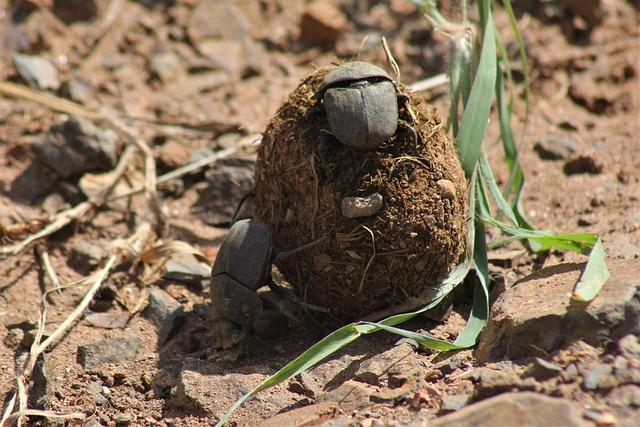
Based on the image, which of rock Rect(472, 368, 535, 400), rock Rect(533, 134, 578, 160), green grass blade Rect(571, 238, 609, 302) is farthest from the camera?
rock Rect(533, 134, 578, 160)

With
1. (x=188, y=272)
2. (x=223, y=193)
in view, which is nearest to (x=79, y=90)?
(x=223, y=193)

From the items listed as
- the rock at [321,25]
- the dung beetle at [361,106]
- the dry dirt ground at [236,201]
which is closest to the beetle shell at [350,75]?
the dung beetle at [361,106]

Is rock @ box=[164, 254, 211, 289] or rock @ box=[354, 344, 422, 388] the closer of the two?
rock @ box=[354, 344, 422, 388]

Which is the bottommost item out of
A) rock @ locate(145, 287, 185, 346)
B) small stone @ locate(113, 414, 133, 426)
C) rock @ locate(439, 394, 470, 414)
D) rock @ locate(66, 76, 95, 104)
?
small stone @ locate(113, 414, 133, 426)

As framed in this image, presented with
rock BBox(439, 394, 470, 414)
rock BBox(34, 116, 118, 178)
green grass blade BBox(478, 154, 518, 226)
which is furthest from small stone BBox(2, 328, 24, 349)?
green grass blade BBox(478, 154, 518, 226)

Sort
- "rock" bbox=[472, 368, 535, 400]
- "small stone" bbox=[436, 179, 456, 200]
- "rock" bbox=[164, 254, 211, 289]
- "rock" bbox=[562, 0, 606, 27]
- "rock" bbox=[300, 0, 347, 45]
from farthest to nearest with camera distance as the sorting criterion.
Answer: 1. "rock" bbox=[300, 0, 347, 45]
2. "rock" bbox=[562, 0, 606, 27]
3. "rock" bbox=[164, 254, 211, 289]
4. "small stone" bbox=[436, 179, 456, 200]
5. "rock" bbox=[472, 368, 535, 400]

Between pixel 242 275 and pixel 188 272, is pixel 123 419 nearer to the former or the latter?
pixel 242 275

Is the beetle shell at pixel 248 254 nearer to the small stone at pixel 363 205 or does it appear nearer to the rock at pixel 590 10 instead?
the small stone at pixel 363 205

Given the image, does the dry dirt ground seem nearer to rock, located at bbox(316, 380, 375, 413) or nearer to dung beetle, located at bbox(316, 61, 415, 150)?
rock, located at bbox(316, 380, 375, 413)
